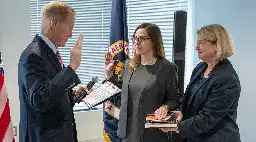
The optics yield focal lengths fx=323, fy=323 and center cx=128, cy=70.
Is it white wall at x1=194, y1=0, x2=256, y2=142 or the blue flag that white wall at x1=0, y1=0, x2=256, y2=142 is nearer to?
white wall at x1=194, y1=0, x2=256, y2=142

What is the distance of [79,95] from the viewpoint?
2.12 metres

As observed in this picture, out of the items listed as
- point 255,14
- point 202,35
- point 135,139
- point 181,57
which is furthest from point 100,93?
point 255,14

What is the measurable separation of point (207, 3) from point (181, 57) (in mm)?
900

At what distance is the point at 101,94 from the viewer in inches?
91.4

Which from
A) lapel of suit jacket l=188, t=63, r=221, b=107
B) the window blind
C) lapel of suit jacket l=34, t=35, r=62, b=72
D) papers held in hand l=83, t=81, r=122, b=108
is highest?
the window blind

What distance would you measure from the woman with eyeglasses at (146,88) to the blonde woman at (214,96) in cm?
30

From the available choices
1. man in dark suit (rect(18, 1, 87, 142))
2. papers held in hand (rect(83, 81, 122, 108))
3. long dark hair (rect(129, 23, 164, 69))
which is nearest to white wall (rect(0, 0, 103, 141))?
papers held in hand (rect(83, 81, 122, 108))

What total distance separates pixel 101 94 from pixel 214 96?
31.8 inches

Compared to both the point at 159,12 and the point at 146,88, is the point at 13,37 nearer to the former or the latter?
the point at 146,88

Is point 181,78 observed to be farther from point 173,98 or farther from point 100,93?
point 100,93

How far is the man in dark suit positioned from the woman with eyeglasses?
2.30 feet

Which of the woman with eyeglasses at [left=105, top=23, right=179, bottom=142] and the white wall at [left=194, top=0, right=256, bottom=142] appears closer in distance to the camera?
the woman with eyeglasses at [left=105, top=23, right=179, bottom=142]

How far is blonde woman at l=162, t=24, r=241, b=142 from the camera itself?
1932 mm

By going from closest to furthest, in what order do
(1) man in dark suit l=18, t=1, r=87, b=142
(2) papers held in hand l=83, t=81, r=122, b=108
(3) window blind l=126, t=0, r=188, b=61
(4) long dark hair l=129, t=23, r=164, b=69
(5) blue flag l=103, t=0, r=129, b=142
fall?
(1) man in dark suit l=18, t=1, r=87, b=142, (2) papers held in hand l=83, t=81, r=122, b=108, (4) long dark hair l=129, t=23, r=164, b=69, (5) blue flag l=103, t=0, r=129, b=142, (3) window blind l=126, t=0, r=188, b=61
